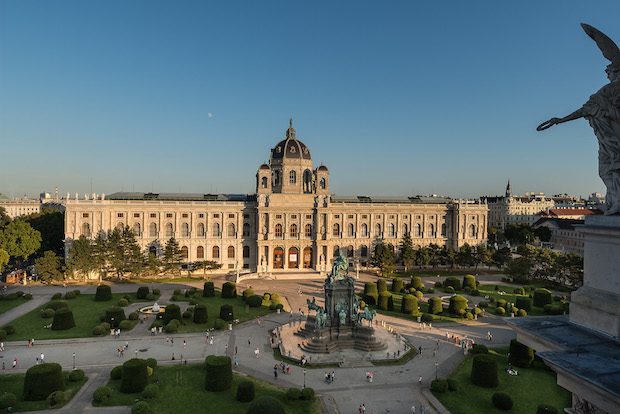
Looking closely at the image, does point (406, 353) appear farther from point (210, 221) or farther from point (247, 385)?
point (210, 221)

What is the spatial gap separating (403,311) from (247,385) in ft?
96.7

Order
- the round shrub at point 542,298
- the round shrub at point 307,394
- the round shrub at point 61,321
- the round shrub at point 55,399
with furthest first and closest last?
the round shrub at point 542,298 < the round shrub at point 61,321 < the round shrub at point 307,394 < the round shrub at point 55,399

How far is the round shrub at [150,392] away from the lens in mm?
28891

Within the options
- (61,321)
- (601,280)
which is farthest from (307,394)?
(61,321)

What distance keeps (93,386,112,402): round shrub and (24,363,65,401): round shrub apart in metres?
3.55

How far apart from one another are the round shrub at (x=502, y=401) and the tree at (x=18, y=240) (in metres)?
78.5

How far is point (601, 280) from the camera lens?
891 cm

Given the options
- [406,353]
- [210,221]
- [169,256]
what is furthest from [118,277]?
[406,353]

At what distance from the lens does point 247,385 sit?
29.2m

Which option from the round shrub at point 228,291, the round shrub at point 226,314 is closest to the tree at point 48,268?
the round shrub at point 228,291

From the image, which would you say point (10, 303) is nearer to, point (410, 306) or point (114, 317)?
point (114, 317)

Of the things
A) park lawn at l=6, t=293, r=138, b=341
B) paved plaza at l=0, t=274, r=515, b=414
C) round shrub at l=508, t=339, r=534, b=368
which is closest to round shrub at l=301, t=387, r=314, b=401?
paved plaza at l=0, t=274, r=515, b=414

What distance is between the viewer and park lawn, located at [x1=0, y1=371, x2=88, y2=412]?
90.9 ft

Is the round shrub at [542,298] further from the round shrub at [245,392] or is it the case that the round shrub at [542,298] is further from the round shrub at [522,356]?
the round shrub at [245,392]
